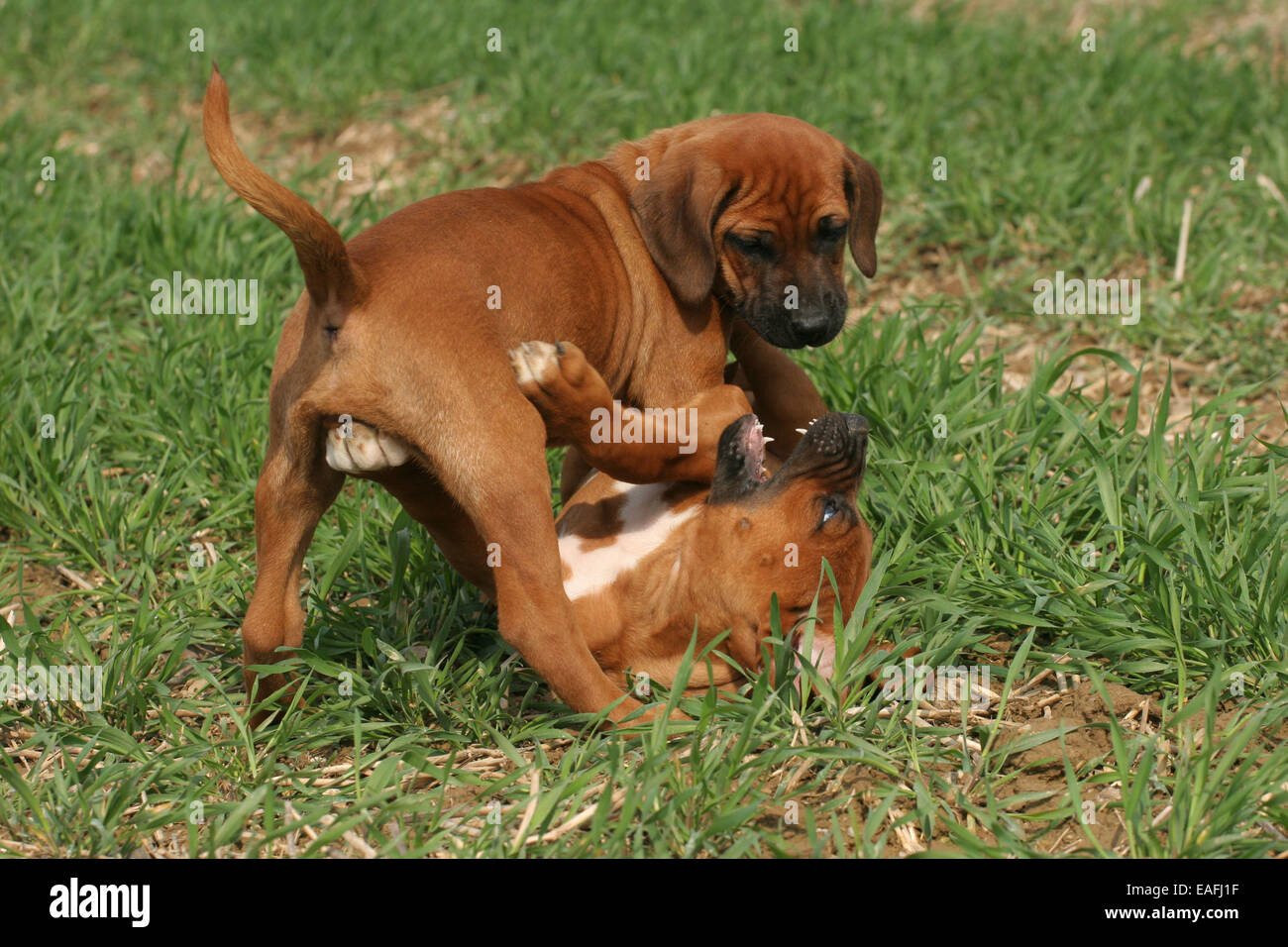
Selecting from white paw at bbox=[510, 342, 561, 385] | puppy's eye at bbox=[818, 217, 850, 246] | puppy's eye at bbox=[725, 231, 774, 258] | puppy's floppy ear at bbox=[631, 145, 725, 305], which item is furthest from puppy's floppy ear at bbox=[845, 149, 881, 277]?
white paw at bbox=[510, 342, 561, 385]

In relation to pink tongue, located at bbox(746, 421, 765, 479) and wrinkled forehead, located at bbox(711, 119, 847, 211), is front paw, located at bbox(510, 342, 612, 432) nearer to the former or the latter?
pink tongue, located at bbox(746, 421, 765, 479)

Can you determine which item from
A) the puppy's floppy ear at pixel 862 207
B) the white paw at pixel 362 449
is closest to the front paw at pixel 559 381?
the white paw at pixel 362 449

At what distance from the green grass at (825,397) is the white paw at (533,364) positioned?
0.94 metres

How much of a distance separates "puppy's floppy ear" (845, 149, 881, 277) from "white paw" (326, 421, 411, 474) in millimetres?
1739

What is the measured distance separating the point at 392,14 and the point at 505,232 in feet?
19.2

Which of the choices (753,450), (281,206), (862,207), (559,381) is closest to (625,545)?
(753,450)

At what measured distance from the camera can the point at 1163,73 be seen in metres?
8.09

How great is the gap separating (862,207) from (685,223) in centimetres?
71

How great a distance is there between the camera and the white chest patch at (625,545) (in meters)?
4.16

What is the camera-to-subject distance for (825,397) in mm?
5305

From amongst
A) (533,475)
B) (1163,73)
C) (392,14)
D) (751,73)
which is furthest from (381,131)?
(533,475)

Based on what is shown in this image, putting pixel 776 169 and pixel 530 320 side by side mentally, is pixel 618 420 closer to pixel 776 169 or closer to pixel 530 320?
pixel 530 320
